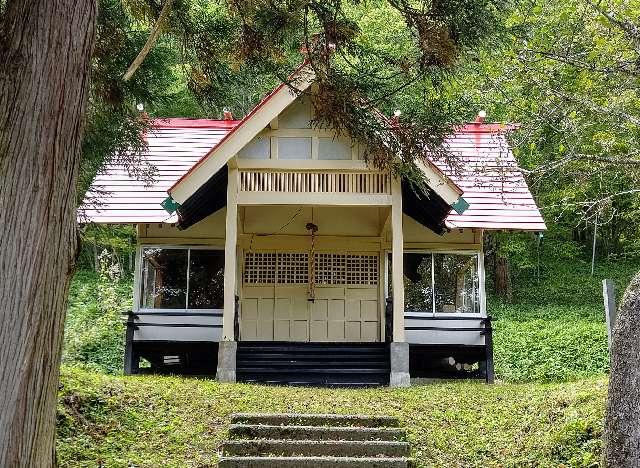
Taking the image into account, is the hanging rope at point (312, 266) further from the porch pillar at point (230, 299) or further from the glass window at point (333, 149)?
the porch pillar at point (230, 299)

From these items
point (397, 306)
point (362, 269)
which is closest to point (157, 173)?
point (362, 269)

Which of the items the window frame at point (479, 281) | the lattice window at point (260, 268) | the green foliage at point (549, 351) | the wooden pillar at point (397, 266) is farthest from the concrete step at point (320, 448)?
the green foliage at point (549, 351)

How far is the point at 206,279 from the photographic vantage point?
14.0 metres

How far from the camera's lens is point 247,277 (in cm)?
1419

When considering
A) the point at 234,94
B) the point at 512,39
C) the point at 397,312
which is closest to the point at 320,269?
the point at 397,312

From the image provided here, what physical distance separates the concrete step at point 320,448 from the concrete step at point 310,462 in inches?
12.0

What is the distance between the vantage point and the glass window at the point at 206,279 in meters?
13.9

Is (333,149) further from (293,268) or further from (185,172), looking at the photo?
(293,268)

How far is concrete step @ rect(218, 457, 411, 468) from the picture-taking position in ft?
21.3

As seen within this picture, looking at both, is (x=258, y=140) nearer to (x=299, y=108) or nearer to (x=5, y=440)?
(x=299, y=108)

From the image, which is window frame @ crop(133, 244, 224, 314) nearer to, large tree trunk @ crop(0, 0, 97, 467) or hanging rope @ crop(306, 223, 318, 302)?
hanging rope @ crop(306, 223, 318, 302)

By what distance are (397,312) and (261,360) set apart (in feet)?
8.13

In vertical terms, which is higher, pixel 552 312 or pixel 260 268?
pixel 260 268

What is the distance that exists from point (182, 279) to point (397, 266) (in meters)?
4.83
